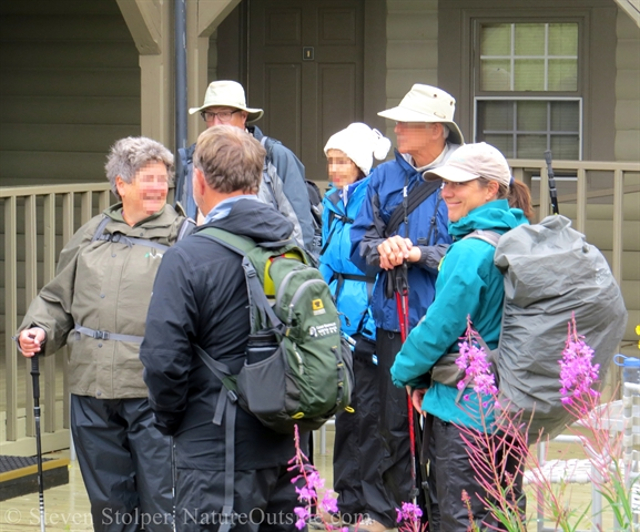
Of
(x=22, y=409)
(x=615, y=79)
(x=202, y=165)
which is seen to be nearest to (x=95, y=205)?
(x=22, y=409)

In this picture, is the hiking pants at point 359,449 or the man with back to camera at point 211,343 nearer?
the man with back to camera at point 211,343

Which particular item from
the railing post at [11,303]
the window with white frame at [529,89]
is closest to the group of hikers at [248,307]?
the railing post at [11,303]

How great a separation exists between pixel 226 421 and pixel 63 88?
7.94 meters

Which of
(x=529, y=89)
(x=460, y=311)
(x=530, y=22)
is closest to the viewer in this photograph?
(x=460, y=311)

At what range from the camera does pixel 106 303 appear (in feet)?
13.7

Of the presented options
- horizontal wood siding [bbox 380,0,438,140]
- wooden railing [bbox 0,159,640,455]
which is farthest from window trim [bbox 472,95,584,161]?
wooden railing [bbox 0,159,640,455]

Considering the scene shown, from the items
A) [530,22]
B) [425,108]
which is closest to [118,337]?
[425,108]

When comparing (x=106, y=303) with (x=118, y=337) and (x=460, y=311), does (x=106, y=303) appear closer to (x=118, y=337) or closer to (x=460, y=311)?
(x=118, y=337)

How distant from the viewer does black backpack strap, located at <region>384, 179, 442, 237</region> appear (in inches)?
181

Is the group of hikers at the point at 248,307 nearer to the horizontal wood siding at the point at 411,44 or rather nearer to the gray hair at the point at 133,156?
the gray hair at the point at 133,156

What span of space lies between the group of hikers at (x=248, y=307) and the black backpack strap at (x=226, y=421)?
0.02 m

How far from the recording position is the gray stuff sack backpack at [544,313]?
347 centimetres

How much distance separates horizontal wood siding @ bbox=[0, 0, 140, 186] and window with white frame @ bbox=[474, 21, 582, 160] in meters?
3.31

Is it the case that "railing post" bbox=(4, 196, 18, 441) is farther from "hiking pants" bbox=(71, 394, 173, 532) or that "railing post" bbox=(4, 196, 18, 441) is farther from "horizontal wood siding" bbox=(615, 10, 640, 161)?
"horizontal wood siding" bbox=(615, 10, 640, 161)
